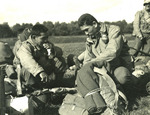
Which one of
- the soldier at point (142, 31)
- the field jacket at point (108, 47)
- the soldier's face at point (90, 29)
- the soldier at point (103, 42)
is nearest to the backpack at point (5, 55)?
the field jacket at point (108, 47)

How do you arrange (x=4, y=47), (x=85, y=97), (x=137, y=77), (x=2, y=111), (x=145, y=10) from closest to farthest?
(x=2, y=111), (x=85, y=97), (x=137, y=77), (x=4, y=47), (x=145, y=10)

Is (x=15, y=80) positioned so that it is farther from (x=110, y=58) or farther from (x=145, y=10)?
(x=145, y=10)

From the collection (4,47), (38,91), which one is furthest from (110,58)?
(4,47)

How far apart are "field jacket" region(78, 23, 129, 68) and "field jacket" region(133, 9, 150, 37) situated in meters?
4.01

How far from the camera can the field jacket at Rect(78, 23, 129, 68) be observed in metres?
5.12

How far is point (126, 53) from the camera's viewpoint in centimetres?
558

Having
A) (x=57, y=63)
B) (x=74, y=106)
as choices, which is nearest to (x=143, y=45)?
(x=57, y=63)

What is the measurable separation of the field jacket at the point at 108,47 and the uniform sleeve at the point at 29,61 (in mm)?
881

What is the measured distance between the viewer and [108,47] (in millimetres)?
5180

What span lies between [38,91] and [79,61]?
3.33ft

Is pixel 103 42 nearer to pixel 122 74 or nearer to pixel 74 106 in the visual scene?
pixel 122 74

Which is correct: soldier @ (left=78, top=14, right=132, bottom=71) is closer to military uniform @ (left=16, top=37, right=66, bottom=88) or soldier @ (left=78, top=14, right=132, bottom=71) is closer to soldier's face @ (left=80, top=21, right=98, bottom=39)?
soldier's face @ (left=80, top=21, right=98, bottom=39)

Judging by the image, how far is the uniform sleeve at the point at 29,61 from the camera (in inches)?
221

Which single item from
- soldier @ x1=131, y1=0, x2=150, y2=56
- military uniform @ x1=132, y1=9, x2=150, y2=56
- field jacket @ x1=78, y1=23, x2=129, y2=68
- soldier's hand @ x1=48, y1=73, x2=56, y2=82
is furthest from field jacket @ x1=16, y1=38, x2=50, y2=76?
military uniform @ x1=132, y1=9, x2=150, y2=56
